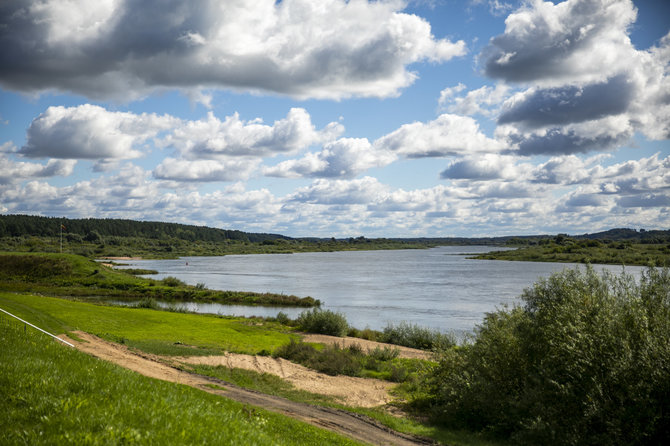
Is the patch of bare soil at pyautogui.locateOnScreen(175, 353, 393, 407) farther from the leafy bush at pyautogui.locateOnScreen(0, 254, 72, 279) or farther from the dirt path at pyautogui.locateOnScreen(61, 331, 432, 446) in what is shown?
the leafy bush at pyautogui.locateOnScreen(0, 254, 72, 279)

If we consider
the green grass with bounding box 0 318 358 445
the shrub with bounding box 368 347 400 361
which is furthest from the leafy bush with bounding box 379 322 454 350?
the green grass with bounding box 0 318 358 445

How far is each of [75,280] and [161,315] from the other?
4017 centimetres

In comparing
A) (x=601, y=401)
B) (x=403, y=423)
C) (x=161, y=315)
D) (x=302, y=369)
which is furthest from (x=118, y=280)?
(x=601, y=401)

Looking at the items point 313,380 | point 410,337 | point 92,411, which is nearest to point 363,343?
point 410,337

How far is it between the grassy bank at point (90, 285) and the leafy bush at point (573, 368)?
4170cm

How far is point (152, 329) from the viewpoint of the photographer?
3209 cm

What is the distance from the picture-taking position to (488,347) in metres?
19.5

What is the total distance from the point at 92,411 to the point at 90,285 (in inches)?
2748

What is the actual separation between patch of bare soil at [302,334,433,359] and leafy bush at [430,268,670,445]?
12.0 m

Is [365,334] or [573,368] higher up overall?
[573,368]

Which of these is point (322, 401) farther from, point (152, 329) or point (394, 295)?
point (394, 295)

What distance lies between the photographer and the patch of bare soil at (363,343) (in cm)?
3303

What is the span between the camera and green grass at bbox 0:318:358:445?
22.3 ft

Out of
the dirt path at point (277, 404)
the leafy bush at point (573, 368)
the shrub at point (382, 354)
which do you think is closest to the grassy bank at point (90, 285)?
the shrub at point (382, 354)
